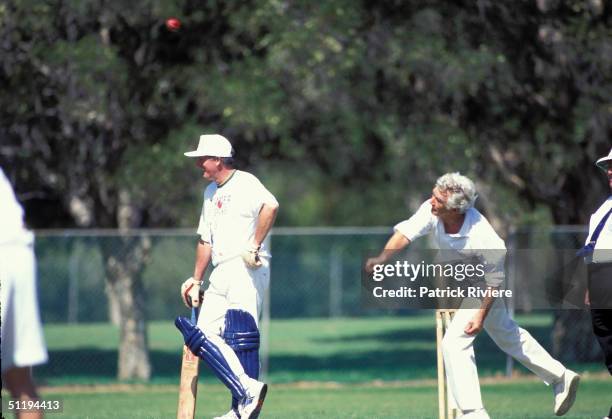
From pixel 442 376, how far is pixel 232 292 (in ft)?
5.88

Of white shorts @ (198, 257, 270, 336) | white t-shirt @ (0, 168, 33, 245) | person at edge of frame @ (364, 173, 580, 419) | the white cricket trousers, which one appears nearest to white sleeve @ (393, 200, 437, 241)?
person at edge of frame @ (364, 173, 580, 419)

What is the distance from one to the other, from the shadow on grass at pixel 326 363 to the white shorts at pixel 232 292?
9857 millimetres

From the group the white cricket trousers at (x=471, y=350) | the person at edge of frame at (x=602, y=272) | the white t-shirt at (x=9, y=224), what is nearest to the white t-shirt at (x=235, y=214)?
the white cricket trousers at (x=471, y=350)

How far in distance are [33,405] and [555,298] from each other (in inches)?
436

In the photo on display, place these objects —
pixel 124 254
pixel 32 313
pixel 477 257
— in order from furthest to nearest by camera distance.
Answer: pixel 124 254, pixel 477 257, pixel 32 313

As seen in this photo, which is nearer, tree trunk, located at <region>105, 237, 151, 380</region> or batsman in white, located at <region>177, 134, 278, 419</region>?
batsman in white, located at <region>177, 134, 278, 419</region>

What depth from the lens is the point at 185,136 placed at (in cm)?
1803

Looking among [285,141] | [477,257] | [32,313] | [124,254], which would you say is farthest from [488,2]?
[32,313]

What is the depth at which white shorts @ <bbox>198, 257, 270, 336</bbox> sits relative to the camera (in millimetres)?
8922

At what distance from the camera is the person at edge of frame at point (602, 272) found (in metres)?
8.84

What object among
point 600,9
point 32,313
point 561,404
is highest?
point 600,9

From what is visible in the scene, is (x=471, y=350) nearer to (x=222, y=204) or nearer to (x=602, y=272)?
(x=602, y=272)

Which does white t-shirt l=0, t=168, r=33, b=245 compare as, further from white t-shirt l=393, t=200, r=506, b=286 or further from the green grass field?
A: the green grass field

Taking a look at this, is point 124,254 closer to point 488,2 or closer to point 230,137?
point 230,137
